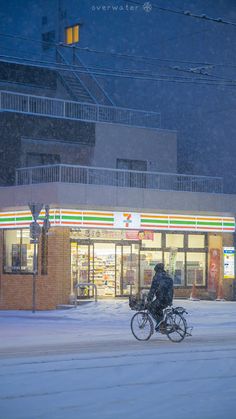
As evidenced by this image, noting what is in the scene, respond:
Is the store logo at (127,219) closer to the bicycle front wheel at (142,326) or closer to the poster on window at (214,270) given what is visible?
the poster on window at (214,270)

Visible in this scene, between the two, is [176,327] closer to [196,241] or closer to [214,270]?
[214,270]

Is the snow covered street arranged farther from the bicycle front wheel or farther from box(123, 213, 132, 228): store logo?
box(123, 213, 132, 228): store logo

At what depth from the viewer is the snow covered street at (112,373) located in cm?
1114

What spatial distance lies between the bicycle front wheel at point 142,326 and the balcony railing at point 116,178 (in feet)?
48.5

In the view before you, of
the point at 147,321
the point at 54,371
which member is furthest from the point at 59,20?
the point at 54,371

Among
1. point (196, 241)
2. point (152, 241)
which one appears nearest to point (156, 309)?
point (152, 241)

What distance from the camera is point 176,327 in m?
19.9

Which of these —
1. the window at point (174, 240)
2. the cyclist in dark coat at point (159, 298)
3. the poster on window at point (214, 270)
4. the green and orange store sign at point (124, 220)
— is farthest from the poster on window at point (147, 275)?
the cyclist in dark coat at point (159, 298)

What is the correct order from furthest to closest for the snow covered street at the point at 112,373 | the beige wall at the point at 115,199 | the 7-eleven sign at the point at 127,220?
1. the 7-eleven sign at the point at 127,220
2. the beige wall at the point at 115,199
3. the snow covered street at the point at 112,373

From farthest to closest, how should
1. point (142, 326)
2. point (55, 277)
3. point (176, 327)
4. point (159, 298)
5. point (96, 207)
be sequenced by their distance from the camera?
point (96, 207), point (55, 277), point (142, 326), point (159, 298), point (176, 327)

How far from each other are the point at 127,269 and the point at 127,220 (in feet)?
8.42

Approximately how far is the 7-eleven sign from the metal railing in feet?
20.5

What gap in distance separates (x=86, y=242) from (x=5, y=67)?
11176 millimetres

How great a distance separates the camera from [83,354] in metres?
17.2
